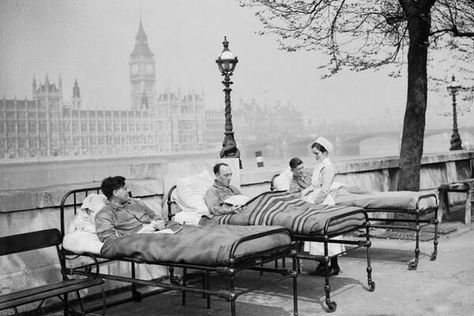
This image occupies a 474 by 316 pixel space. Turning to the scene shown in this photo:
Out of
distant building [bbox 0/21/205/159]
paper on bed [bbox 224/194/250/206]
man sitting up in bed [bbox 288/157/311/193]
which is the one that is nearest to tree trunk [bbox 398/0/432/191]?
man sitting up in bed [bbox 288/157/311/193]

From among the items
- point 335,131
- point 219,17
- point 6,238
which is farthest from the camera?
point 335,131

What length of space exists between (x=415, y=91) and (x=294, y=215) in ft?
19.6

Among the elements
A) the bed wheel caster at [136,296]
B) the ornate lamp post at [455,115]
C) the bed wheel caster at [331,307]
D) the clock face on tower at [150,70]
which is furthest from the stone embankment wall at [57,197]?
the clock face on tower at [150,70]

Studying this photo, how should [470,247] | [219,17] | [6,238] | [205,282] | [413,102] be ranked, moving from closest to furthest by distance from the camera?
[6,238], [205,282], [470,247], [413,102], [219,17]

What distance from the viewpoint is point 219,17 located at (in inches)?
2687

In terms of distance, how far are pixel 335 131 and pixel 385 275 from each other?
72.9 m

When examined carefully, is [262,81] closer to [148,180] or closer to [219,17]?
[219,17]

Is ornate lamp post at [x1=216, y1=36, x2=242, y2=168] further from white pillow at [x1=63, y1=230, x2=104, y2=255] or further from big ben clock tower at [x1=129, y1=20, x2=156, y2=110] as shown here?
big ben clock tower at [x1=129, y1=20, x2=156, y2=110]

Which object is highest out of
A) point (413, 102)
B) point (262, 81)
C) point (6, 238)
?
point (262, 81)

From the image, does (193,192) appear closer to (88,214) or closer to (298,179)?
(298,179)

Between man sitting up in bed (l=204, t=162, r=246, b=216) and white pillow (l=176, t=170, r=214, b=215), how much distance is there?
0.48 ft

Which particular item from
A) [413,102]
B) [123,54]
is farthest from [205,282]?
[123,54]

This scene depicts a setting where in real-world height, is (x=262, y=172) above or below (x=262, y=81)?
below

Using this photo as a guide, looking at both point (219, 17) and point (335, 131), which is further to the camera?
point (335, 131)
